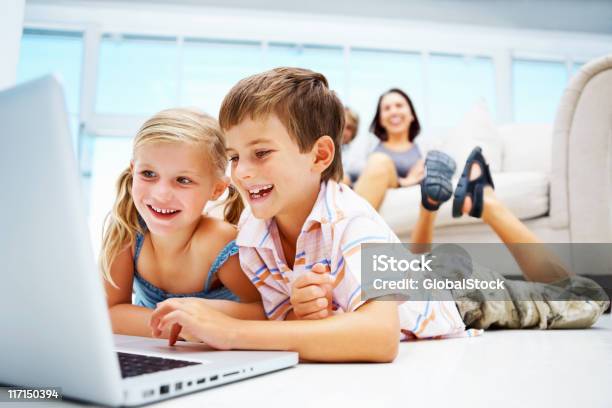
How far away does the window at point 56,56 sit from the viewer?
13.1 ft

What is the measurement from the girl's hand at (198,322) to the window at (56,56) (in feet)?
12.1

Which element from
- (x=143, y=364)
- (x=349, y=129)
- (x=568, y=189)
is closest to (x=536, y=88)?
(x=349, y=129)

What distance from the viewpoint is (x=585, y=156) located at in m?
1.77

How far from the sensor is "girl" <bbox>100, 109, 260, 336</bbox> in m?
0.98

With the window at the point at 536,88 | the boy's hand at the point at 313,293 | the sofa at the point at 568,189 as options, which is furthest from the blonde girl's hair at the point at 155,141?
the window at the point at 536,88

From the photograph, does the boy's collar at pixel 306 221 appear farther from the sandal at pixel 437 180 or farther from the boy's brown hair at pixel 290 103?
the sandal at pixel 437 180

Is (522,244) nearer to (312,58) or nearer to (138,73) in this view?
(312,58)

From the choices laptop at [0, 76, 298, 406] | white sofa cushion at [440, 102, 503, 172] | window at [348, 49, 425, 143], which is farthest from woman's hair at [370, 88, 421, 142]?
laptop at [0, 76, 298, 406]

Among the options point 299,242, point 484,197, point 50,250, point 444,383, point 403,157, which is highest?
point 403,157

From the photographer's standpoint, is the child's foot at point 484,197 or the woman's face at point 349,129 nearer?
the child's foot at point 484,197

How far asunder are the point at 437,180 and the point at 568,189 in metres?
0.50

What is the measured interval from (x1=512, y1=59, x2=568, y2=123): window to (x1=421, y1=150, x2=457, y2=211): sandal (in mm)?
3023

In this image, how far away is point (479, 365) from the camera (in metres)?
0.76

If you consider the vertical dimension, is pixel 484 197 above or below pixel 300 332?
above
